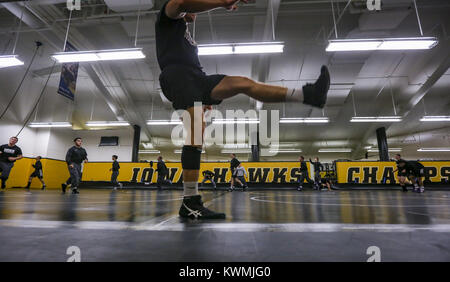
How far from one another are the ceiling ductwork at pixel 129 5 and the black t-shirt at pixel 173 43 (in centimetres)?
688

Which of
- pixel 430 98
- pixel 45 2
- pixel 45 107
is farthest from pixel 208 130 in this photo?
pixel 430 98

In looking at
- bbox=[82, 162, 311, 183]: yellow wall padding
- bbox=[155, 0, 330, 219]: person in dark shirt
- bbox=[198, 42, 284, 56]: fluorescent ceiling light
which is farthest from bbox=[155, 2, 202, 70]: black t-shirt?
bbox=[82, 162, 311, 183]: yellow wall padding

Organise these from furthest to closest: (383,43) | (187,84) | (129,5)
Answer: (129,5), (383,43), (187,84)

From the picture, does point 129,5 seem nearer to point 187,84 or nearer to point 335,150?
point 187,84

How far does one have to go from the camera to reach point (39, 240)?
0.89 m

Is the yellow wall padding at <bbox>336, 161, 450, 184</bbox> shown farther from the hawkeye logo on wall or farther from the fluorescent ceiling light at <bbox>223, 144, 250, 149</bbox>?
the fluorescent ceiling light at <bbox>223, 144, 250, 149</bbox>

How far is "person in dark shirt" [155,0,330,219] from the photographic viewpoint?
1451mm

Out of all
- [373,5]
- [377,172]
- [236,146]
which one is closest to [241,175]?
[377,172]

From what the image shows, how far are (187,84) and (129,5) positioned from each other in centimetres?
773

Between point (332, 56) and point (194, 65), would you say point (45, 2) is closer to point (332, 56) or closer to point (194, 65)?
point (194, 65)

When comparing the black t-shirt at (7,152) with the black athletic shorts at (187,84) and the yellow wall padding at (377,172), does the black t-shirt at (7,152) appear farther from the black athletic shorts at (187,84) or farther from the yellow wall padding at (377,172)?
the yellow wall padding at (377,172)

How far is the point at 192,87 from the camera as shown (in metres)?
1.61

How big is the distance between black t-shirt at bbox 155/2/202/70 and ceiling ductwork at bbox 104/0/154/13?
6884mm

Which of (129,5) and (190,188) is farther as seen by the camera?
(129,5)
